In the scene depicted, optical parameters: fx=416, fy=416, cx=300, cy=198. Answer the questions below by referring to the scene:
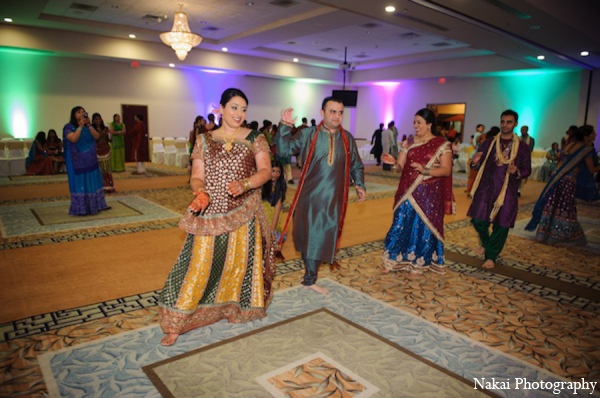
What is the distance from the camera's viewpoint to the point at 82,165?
5.63 meters

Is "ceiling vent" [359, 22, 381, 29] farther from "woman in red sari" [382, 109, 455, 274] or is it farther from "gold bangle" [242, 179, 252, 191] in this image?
"gold bangle" [242, 179, 252, 191]

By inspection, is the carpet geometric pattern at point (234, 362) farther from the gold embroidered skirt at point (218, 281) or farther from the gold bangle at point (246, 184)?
the gold bangle at point (246, 184)

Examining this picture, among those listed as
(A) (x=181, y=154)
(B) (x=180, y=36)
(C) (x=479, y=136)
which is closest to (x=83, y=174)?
(B) (x=180, y=36)

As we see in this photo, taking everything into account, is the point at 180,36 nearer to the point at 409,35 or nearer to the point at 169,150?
the point at 169,150

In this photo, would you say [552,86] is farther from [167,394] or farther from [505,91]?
[167,394]

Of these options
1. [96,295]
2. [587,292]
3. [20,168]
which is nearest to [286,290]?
[96,295]

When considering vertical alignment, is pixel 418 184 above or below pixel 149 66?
below

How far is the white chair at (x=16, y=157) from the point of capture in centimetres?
986

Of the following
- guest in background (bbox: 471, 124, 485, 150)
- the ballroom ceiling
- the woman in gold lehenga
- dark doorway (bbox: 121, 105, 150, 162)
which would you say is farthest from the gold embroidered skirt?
dark doorway (bbox: 121, 105, 150, 162)

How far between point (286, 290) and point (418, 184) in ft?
4.70

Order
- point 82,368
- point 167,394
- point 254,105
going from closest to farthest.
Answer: point 167,394, point 82,368, point 254,105

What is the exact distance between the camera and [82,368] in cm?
216

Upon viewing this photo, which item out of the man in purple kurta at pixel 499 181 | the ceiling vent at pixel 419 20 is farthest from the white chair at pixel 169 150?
the man in purple kurta at pixel 499 181

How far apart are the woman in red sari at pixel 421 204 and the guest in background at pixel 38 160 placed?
9453mm
